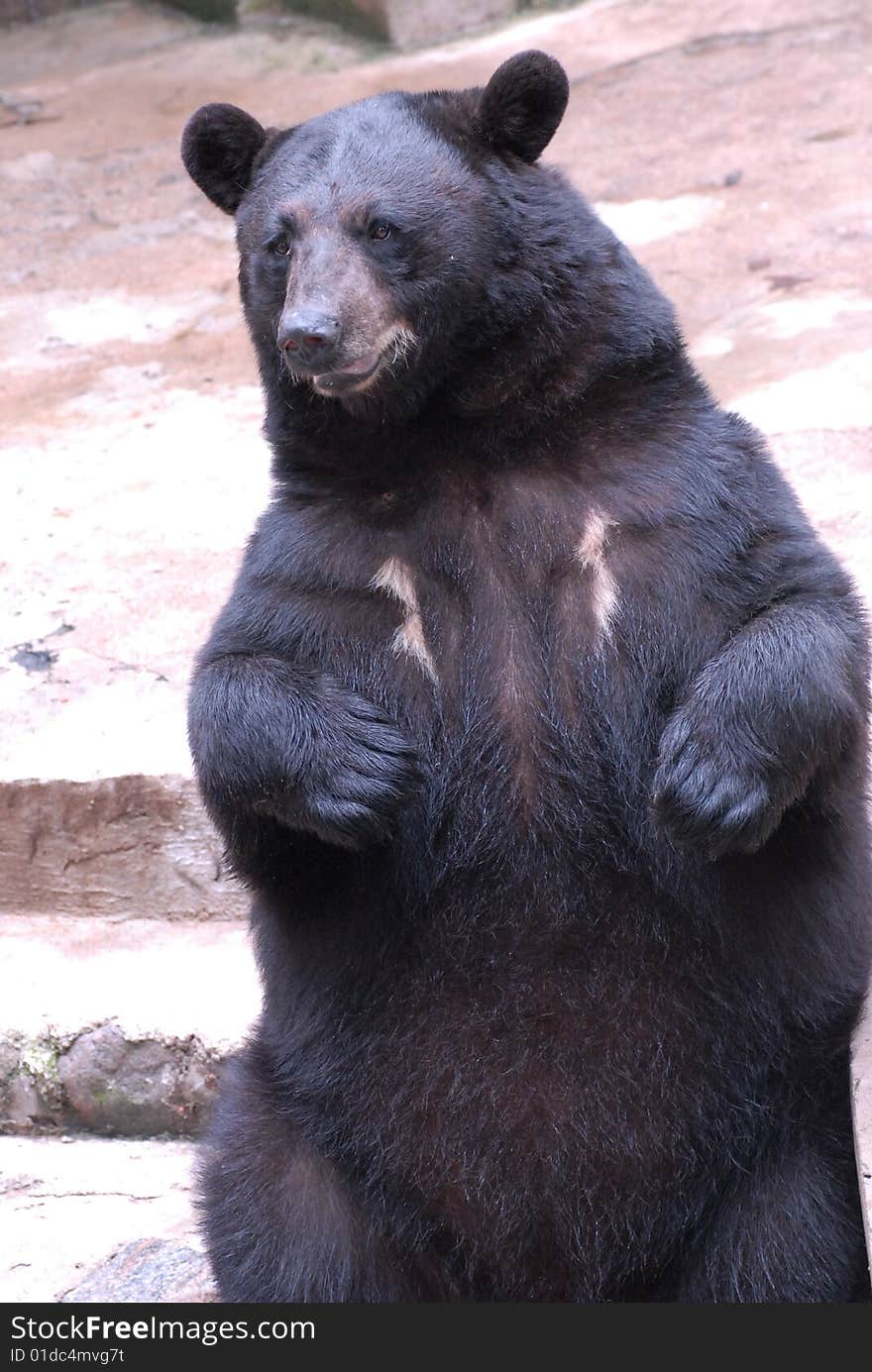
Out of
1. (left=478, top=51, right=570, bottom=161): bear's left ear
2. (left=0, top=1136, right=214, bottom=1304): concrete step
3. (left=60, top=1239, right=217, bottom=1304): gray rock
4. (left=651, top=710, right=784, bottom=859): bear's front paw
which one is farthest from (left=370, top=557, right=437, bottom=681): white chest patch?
(left=60, top=1239, right=217, bottom=1304): gray rock

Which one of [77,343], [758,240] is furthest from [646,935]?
[77,343]

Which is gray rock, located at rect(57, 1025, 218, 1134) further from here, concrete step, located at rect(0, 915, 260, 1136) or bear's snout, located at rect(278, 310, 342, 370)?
bear's snout, located at rect(278, 310, 342, 370)

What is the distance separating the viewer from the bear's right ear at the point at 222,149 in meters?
3.72

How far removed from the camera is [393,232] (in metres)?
3.50

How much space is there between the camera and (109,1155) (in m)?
4.32

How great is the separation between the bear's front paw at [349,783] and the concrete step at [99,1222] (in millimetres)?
1024

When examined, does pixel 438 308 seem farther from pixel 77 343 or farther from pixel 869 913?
pixel 77 343

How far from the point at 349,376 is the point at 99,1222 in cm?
193

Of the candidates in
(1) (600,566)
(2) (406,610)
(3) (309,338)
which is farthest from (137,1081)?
(3) (309,338)

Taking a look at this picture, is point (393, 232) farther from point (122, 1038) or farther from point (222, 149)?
point (122, 1038)

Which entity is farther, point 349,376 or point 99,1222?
point 99,1222

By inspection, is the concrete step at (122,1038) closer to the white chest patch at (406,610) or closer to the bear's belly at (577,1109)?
the bear's belly at (577,1109)

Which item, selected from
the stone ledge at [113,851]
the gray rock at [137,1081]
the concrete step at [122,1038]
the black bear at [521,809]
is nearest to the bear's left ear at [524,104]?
the black bear at [521,809]

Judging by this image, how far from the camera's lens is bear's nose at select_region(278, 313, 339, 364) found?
3252mm
